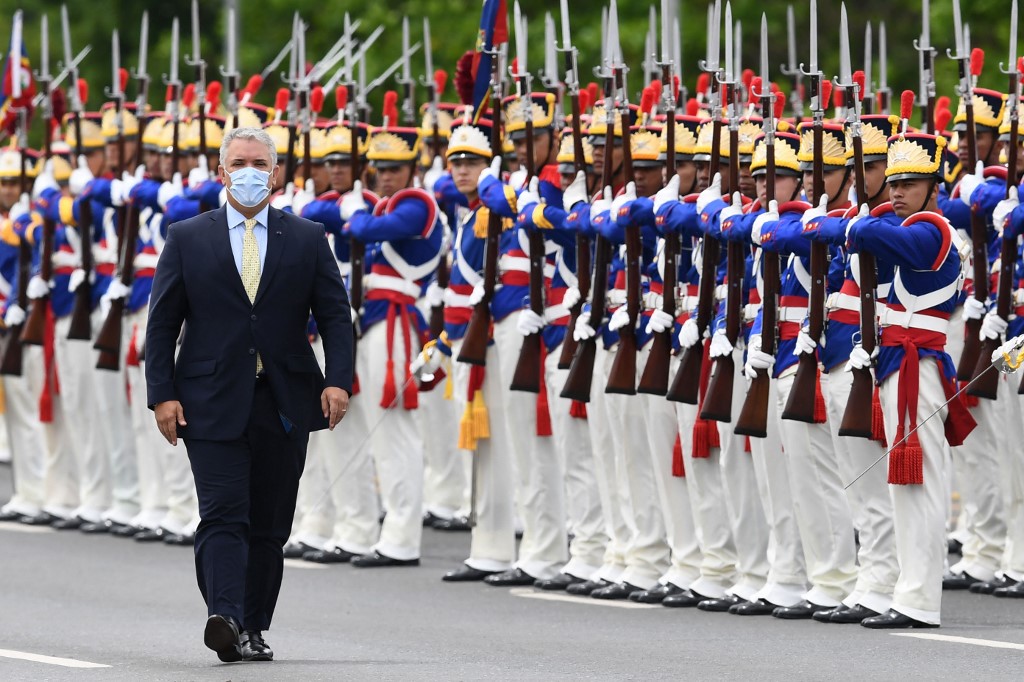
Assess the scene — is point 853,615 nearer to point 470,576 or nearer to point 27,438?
point 470,576

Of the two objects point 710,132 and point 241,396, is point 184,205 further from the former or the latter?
point 241,396

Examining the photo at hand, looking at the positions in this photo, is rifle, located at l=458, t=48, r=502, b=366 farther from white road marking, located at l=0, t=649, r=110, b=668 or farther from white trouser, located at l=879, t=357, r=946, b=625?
white road marking, located at l=0, t=649, r=110, b=668

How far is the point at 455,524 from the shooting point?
15828 millimetres

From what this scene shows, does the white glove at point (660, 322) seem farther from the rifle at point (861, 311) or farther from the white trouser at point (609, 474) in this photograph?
the rifle at point (861, 311)

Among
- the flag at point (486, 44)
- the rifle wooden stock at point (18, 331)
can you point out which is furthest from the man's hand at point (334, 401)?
the rifle wooden stock at point (18, 331)

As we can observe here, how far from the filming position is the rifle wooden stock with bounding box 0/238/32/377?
16125 millimetres

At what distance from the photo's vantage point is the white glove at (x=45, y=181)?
51.9 ft

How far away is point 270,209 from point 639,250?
281 centimetres

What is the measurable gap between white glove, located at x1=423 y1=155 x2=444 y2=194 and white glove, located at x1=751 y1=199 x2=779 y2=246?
3.52m

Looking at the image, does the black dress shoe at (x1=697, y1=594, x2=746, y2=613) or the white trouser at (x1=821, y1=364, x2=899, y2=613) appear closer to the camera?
the white trouser at (x1=821, y1=364, x2=899, y2=613)

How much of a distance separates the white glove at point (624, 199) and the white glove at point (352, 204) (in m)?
2.23

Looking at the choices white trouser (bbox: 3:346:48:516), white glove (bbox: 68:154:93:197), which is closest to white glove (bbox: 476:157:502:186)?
white glove (bbox: 68:154:93:197)

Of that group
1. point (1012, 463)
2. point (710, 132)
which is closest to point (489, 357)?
point (710, 132)

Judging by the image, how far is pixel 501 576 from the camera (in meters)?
12.6
